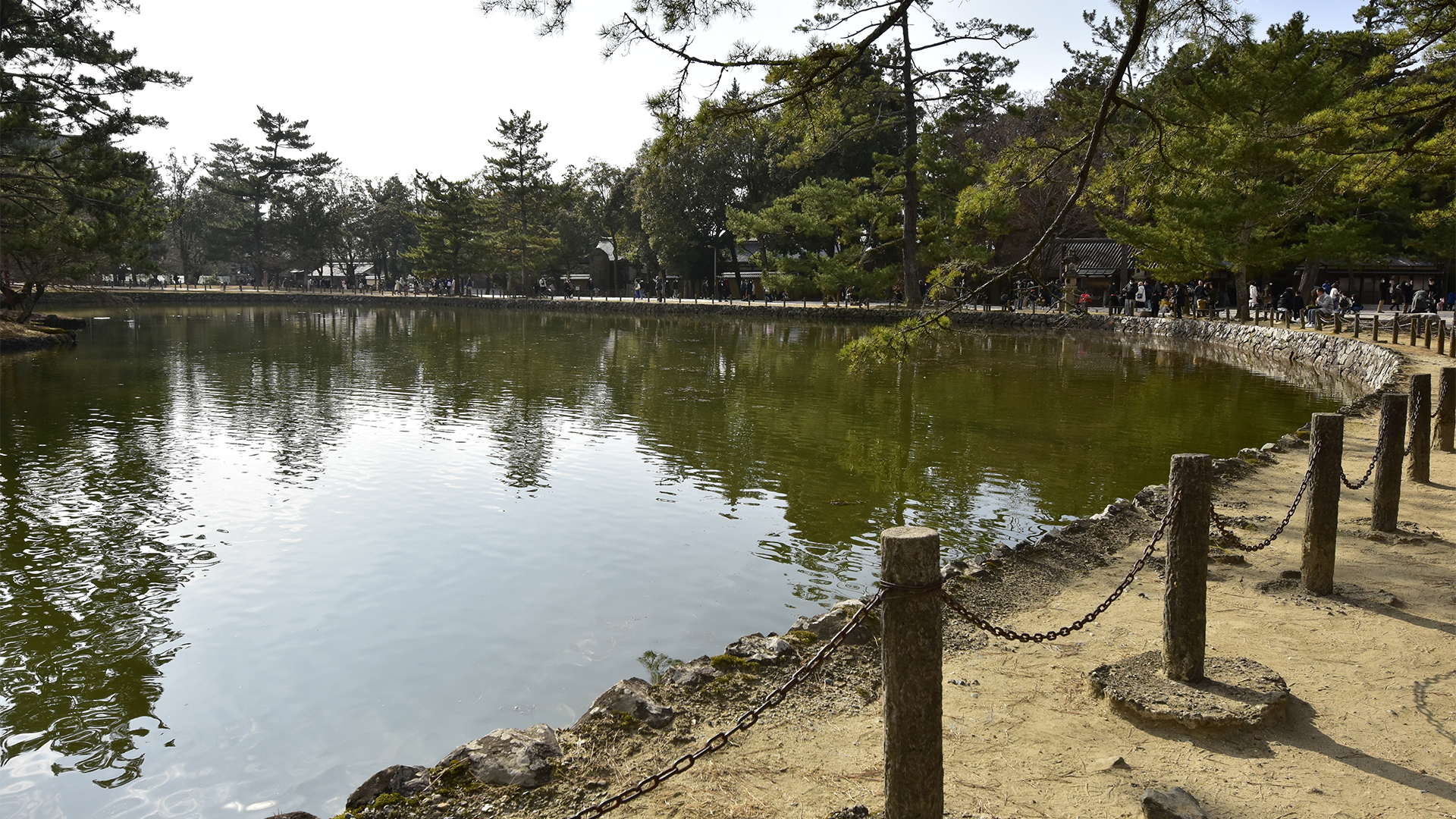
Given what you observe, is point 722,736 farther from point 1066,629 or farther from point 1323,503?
point 1323,503

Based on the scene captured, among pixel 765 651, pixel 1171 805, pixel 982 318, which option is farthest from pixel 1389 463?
pixel 982 318

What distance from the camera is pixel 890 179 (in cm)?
3172

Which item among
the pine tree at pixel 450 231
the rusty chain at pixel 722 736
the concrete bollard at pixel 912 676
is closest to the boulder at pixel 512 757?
the rusty chain at pixel 722 736

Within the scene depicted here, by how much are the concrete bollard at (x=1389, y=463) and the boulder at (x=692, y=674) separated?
503 centimetres

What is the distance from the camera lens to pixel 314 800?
14.7 ft

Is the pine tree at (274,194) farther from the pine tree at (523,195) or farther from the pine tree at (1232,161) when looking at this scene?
the pine tree at (1232,161)

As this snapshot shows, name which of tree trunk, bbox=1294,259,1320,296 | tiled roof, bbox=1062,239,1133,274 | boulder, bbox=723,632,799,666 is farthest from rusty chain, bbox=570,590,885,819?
tiled roof, bbox=1062,239,1133,274

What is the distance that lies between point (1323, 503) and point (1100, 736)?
98.6 inches

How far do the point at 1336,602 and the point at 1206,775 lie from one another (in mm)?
2654

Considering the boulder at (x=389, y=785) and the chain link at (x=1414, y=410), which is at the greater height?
the chain link at (x=1414, y=410)

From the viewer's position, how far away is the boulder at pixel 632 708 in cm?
433

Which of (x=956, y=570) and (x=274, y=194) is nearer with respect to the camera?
(x=956, y=570)

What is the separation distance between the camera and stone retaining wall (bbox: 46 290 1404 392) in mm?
21109

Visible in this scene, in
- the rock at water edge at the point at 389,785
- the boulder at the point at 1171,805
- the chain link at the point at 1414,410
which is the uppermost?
the chain link at the point at 1414,410
